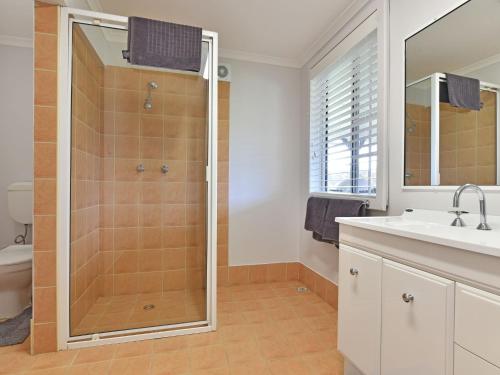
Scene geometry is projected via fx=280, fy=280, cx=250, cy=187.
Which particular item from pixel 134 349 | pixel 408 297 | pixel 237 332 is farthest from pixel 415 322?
pixel 134 349

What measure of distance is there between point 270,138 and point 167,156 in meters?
1.03

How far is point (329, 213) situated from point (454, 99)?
106 centimetres

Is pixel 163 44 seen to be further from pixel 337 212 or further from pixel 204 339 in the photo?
pixel 204 339

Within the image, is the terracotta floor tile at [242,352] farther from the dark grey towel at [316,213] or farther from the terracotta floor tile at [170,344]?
the dark grey towel at [316,213]

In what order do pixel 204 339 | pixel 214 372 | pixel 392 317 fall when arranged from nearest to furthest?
1. pixel 392 317
2. pixel 214 372
3. pixel 204 339

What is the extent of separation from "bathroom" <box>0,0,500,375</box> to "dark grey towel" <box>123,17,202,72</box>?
0.07 feet

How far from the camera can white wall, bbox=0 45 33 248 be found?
97.7 inches

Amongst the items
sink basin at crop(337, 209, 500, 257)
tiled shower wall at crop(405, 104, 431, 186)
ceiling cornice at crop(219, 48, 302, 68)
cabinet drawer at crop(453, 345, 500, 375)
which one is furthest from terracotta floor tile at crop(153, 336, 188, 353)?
ceiling cornice at crop(219, 48, 302, 68)

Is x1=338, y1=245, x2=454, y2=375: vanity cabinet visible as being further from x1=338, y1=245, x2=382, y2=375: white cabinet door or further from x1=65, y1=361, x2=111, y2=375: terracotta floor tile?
x1=65, y1=361, x2=111, y2=375: terracotta floor tile

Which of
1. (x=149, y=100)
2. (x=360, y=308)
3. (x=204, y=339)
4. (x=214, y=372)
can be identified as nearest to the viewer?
(x=360, y=308)

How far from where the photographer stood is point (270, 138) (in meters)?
2.85

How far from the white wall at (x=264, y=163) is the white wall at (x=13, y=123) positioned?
5.93 feet

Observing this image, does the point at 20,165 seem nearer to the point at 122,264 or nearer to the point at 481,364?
the point at 122,264

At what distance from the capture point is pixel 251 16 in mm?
2150
